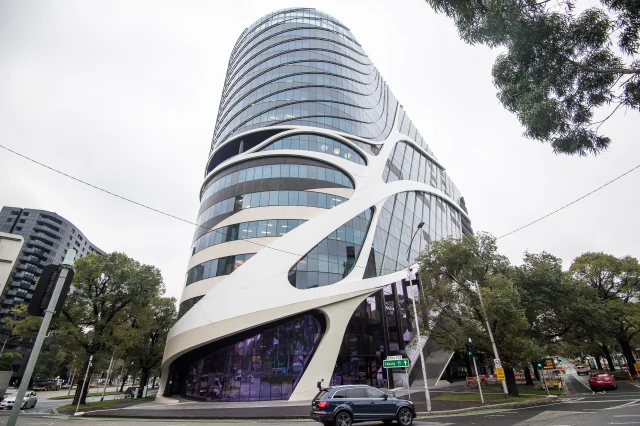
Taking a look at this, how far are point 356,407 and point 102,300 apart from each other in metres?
25.5

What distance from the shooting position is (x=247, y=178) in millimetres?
34031

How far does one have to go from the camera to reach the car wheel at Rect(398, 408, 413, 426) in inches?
515

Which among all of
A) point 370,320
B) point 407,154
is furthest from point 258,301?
point 407,154

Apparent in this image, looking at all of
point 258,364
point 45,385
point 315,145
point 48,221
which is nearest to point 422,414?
point 258,364

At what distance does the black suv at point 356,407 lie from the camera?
12383mm

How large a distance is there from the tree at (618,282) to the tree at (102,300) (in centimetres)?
4631

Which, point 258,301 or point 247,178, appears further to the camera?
point 247,178

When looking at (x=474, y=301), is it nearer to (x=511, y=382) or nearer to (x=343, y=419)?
(x=511, y=382)

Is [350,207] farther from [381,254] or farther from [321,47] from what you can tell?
[321,47]

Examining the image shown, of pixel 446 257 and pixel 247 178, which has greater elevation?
pixel 247 178

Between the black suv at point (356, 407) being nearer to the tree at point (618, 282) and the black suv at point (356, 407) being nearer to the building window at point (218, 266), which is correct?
the building window at point (218, 266)

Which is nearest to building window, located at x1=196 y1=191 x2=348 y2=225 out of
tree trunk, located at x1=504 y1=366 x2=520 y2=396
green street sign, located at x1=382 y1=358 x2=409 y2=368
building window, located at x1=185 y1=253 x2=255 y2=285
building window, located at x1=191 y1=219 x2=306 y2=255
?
building window, located at x1=191 y1=219 x2=306 y2=255

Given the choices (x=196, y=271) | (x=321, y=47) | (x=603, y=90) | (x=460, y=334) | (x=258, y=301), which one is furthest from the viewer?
(x=321, y=47)

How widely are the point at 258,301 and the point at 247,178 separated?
13.7 m
